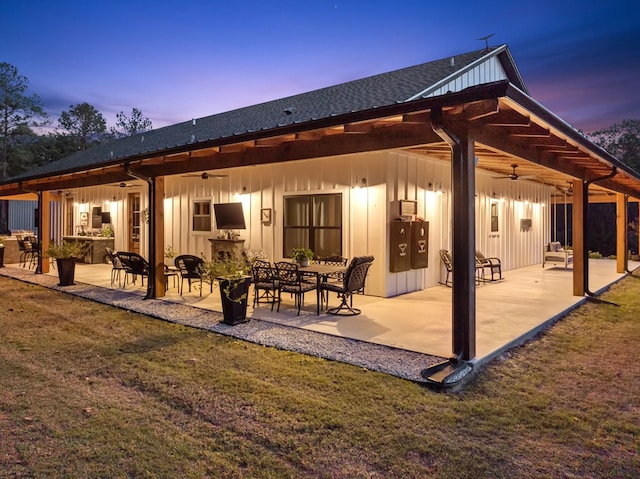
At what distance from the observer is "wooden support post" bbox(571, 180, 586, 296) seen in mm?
7441

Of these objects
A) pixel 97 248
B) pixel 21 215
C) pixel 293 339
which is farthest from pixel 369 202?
pixel 21 215

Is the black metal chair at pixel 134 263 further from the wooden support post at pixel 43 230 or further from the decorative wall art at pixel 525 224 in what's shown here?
the decorative wall art at pixel 525 224

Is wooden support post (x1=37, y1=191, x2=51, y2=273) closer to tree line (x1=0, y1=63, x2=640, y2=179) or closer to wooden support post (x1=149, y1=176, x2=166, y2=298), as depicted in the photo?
wooden support post (x1=149, y1=176, x2=166, y2=298)

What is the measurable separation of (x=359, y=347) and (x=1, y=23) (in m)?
30.7

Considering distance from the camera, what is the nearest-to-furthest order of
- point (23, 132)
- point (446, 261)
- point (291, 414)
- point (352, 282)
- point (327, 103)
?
1. point (291, 414)
2. point (352, 282)
3. point (446, 261)
4. point (327, 103)
5. point (23, 132)

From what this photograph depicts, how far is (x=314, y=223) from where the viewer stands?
330 inches

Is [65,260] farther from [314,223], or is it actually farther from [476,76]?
[476,76]

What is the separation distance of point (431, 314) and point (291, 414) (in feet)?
12.0

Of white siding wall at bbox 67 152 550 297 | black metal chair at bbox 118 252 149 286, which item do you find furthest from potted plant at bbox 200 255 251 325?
white siding wall at bbox 67 152 550 297

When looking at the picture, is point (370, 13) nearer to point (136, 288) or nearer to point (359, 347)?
point (136, 288)

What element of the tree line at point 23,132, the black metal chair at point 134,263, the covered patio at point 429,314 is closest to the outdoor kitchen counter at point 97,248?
the covered patio at point 429,314

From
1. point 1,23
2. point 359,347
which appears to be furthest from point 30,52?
point 359,347

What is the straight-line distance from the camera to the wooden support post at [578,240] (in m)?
7.44

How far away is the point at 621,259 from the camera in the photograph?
38.3ft
